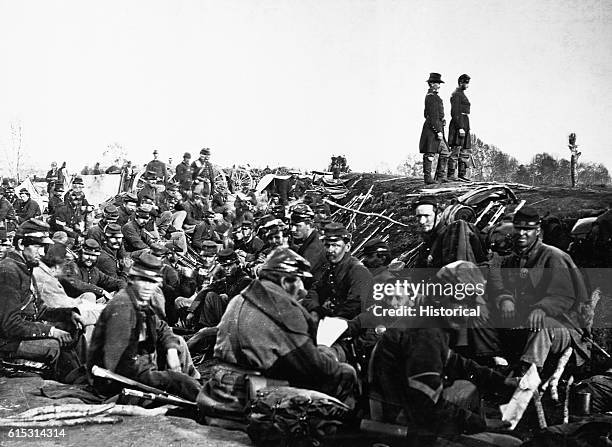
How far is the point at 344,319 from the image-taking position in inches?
222

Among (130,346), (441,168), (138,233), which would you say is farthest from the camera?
(138,233)

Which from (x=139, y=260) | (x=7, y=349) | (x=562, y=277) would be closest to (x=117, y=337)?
(x=139, y=260)

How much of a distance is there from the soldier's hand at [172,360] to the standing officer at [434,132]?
6387mm

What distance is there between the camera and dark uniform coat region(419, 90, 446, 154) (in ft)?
33.9

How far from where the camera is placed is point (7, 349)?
5992 millimetres

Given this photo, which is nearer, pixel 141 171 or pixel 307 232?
pixel 307 232

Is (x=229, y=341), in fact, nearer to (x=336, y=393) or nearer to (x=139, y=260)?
(x=336, y=393)

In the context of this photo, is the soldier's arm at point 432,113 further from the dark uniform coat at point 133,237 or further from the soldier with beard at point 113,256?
the soldier with beard at point 113,256

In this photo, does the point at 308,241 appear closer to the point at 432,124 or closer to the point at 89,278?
the point at 89,278

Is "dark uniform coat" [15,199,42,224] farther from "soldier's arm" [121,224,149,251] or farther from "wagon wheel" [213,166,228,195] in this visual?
"soldier's arm" [121,224,149,251]

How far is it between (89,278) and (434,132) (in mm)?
6258

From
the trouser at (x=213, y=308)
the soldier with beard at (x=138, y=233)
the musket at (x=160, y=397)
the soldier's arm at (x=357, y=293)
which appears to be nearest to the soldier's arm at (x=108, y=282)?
the trouser at (x=213, y=308)

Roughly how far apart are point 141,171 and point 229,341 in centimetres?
1640

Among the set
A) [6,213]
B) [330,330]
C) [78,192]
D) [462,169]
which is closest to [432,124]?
[462,169]
